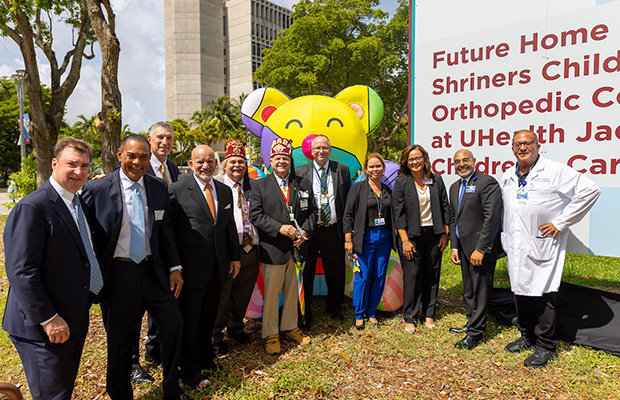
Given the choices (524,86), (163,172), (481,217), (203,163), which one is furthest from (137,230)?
(524,86)

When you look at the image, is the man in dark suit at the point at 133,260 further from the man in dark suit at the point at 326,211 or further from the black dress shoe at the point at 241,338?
the man in dark suit at the point at 326,211

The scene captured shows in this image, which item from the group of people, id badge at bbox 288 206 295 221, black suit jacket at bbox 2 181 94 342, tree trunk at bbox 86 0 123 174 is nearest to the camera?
black suit jacket at bbox 2 181 94 342

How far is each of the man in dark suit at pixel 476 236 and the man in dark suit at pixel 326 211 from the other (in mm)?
1314

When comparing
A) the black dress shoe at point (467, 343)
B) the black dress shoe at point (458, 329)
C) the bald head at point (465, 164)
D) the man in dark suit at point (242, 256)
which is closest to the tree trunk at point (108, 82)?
the man in dark suit at point (242, 256)

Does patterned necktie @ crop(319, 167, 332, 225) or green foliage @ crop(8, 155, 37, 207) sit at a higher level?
green foliage @ crop(8, 155, 37, 207)

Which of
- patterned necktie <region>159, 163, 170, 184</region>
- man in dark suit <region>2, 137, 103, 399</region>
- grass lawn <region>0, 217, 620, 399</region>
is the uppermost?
patterned necktie <region>159, 163, 170, 184</region>

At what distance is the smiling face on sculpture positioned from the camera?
16.2 ft

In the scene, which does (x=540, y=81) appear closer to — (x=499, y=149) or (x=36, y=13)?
(x=499, y=149)

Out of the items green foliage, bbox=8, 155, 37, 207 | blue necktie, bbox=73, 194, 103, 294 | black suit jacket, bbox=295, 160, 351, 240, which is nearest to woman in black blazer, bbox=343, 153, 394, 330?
black suit jacket, bbox=295, 160, 351, 240

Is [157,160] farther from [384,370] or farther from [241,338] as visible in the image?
[384,370]

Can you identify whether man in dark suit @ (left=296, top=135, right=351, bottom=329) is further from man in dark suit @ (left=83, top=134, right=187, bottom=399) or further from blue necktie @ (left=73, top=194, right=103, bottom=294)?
blue necktie @ (left=73, top=194, right=103, bottom=294)

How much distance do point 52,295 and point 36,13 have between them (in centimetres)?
1183

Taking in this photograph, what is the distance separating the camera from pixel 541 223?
3662 mm

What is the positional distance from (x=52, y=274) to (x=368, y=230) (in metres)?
3.12
